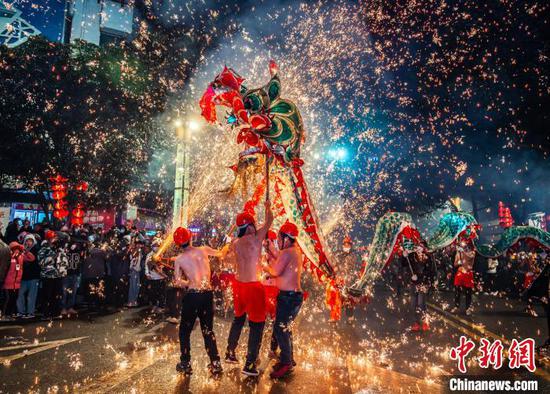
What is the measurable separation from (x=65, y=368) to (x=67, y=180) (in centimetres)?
1360

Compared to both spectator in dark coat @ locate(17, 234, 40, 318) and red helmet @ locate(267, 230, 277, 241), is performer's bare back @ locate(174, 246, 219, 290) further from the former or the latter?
spectator in dark coat @ locate(17, 234, 40, 318)

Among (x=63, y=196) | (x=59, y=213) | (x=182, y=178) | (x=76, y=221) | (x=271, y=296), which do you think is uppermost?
(x=63, y=196)

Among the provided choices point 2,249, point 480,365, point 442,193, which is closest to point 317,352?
point 480,365

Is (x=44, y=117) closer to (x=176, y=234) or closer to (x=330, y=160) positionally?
(x=176, y=234)

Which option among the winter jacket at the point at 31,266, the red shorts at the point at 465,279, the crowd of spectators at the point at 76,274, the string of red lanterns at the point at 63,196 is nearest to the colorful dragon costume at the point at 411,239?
the red shorts at the point at 465,279

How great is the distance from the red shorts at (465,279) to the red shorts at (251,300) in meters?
7.16

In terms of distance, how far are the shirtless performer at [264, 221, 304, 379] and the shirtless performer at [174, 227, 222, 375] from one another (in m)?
0.82

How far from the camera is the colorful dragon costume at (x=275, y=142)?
5.60 meters

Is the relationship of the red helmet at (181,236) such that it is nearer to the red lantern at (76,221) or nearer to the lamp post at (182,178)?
the lamp post at (182,178)

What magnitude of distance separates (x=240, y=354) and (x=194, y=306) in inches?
56.9

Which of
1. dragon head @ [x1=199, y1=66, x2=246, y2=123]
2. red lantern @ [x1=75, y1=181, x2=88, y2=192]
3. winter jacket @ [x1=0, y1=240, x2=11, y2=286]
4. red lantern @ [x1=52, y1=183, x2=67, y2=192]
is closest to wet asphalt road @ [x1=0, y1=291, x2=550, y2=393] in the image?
winter jacket @ [x1=0, y1=240, x2=11, y2=286]

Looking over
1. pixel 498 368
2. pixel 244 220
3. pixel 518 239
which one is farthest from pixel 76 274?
pixel 518 239

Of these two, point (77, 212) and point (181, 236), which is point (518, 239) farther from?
point (77, 212)

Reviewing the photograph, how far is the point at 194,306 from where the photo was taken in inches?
188
